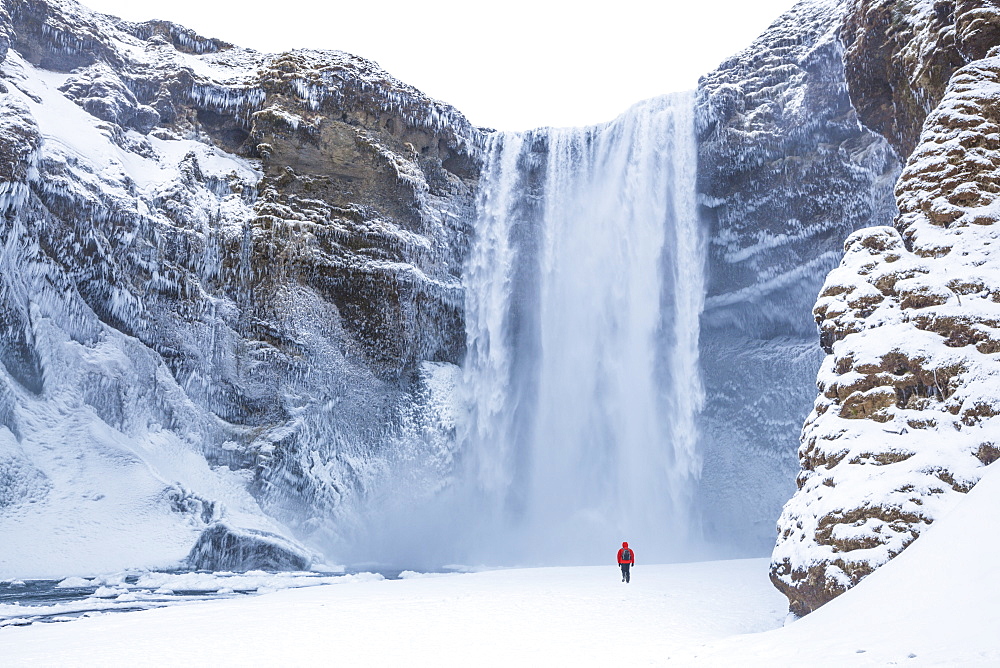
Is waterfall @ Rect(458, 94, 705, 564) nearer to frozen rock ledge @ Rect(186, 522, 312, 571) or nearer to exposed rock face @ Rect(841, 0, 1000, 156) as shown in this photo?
frozen rock ledge @ Rect(186, 522, 312, 571)

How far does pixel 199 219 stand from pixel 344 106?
6971 millimetres

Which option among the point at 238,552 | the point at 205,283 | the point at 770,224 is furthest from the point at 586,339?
the point at 238,552

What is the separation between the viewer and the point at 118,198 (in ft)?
71.0

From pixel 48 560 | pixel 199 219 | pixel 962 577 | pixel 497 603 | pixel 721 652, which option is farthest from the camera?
pixel 199 219

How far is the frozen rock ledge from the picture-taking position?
59.8ft

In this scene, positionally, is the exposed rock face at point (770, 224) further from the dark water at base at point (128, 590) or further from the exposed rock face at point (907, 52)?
the dark water at base at point (128, 590)

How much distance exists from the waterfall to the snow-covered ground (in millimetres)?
12637

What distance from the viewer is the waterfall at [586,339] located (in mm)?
25656

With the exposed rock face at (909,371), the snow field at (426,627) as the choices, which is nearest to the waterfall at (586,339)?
the snow field at (426,627)

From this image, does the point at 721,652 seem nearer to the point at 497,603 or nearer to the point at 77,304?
the point at 497,603

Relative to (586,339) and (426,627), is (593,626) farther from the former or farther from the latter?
→ (586,339)

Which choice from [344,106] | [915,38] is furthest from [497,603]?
[344,106]

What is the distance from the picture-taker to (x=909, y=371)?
844 centimetres

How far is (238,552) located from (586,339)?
14.6m
